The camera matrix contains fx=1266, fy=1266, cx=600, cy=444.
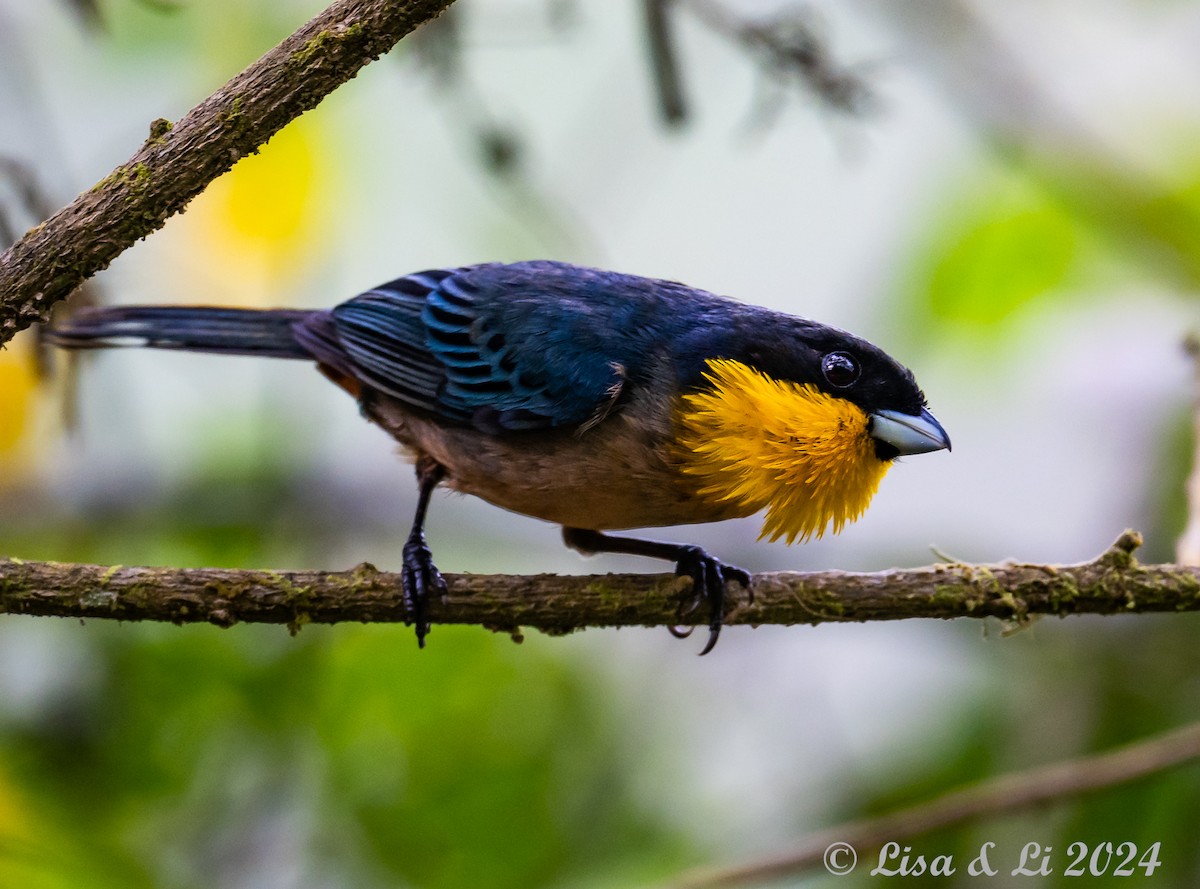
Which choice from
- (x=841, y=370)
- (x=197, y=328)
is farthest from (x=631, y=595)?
(x=197, y=328)

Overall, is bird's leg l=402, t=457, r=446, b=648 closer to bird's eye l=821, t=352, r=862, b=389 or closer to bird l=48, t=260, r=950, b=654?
bird l=48, t=260, r=950, b=654

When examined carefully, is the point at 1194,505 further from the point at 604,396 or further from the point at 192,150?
the point at 192,150

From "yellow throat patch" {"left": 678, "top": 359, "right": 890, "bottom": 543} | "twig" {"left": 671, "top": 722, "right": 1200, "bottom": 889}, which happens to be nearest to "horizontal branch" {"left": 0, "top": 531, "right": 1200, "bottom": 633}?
"yellow throat patch" {"left": 678, "top": 359, "right": 890, "bottom": 543}

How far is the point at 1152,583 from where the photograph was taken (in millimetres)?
3258

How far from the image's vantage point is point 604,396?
3846 mm

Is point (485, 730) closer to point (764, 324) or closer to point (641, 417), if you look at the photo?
point (641, 417)

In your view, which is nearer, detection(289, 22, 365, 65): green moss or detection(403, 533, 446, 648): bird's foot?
detection(289, 22, 365, 65): green moss

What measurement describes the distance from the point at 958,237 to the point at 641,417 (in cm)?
222

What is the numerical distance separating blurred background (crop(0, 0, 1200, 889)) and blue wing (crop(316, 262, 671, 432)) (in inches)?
22.0

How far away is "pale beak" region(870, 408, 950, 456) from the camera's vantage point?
3551 millimetres

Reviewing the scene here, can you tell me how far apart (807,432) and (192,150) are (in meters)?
1.86

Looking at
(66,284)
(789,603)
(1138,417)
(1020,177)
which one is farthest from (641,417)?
(1138,417)

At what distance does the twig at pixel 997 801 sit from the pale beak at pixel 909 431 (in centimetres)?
106

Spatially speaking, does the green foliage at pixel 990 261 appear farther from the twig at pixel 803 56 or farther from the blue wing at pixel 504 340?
the blue wing at pixel 504 340
